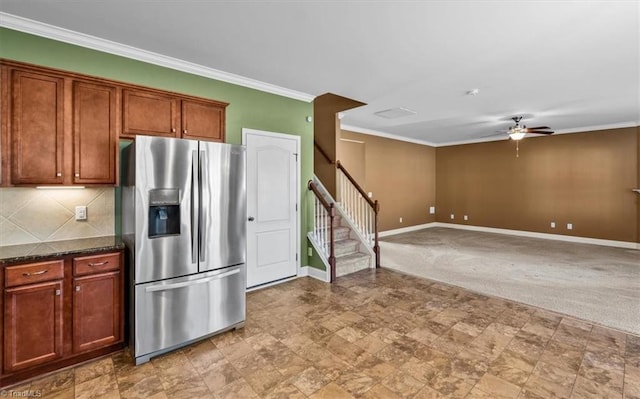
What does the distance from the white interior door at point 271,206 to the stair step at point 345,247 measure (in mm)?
812

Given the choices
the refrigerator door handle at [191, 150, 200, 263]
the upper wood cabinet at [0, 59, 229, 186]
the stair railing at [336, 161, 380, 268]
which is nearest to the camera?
the upper wood cabinet at [0, 59, 229, 186]

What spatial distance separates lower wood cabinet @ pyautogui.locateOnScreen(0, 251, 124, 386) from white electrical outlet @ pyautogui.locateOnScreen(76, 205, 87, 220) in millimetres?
646

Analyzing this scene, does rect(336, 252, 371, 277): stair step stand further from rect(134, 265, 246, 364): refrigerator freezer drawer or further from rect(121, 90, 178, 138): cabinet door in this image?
rect(121, 90, 178, 138): cabinet door

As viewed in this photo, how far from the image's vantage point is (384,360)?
2.44 m

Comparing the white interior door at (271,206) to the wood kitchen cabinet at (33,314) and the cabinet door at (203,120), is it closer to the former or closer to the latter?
the cabinet door at (203,120)

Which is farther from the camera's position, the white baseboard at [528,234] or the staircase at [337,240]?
the white baseboard at [528,234]

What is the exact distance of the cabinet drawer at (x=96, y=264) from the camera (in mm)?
2326

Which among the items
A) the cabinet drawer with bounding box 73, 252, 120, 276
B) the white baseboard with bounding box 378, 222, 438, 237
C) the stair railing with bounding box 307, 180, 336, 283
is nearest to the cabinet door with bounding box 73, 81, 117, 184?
the cabinet drawer with bounding box 73, 252, 120, 276

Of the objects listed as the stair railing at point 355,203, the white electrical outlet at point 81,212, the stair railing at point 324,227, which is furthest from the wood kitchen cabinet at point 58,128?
the stair railing at point 355,203

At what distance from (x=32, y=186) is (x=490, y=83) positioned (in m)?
5.20

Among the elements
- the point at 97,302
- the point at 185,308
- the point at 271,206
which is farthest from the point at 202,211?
the point at 271,206

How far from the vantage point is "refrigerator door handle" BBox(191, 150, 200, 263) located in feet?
8.72

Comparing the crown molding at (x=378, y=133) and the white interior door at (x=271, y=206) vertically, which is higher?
the crown molding at (x=378, y=133)

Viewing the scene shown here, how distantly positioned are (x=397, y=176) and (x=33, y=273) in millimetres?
7601
